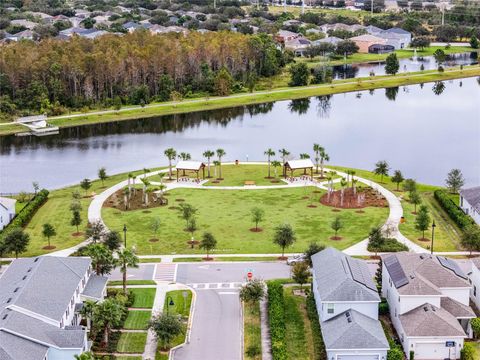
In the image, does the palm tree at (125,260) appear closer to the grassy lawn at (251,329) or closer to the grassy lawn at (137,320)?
the grassy lawn at (137,320)

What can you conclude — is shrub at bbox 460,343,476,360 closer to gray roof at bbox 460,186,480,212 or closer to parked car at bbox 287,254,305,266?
parked car at bbox 287,254,305,266

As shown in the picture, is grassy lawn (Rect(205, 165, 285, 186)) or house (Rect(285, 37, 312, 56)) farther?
house (Rect(285, 37, 312, 56))

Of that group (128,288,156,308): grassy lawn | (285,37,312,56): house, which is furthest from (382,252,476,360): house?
(285,37,312,56): house

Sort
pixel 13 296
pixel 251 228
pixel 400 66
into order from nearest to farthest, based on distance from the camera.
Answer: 1. pixel 13 296
2. pixel 251 228
3. pixel 400 66

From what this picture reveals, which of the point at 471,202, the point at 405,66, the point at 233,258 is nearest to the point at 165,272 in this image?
the point at 233,258

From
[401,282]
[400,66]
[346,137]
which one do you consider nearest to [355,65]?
[400,66]

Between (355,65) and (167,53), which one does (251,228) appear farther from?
(355,65)

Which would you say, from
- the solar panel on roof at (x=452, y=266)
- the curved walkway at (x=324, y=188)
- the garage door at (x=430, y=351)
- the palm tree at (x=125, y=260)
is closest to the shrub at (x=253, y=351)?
the garage door at (x=430, y=351)
